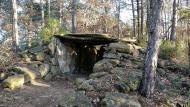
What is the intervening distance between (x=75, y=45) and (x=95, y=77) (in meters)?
6.40

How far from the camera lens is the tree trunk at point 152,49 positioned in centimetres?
930

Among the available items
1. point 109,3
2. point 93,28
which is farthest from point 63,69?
point 109,3

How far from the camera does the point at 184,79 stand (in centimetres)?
1177

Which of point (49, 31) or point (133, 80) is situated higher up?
point (49, 31)

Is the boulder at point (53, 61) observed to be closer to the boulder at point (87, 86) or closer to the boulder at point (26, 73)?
the boulder at point (26, 73)

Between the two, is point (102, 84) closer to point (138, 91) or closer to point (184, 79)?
point (138, 91)

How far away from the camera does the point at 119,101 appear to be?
8.62 meters

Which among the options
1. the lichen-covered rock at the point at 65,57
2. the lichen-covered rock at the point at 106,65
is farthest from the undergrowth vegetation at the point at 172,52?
the lichen-covered rock at the point at 65,57

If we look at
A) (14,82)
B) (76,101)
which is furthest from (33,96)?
(76,101)

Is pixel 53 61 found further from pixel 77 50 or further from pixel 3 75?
pixel 77 50

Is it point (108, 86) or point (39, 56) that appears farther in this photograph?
point (39, 56)

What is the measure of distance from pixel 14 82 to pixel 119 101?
423cm

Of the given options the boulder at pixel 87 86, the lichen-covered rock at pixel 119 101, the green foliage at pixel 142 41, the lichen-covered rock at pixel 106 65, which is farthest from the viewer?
the green foliage at pixel 142 41

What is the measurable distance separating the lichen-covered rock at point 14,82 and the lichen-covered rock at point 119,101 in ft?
12.1
